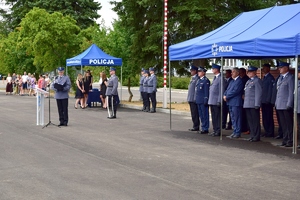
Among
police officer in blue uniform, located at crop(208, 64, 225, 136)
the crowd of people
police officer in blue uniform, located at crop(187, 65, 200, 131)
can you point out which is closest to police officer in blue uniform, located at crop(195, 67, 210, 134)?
police officer in blue uniform, located at crop(187, 65, 200, 131)

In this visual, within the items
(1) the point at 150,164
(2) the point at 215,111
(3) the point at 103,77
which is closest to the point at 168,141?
(2) the point at 215,111

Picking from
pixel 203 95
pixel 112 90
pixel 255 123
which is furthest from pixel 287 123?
pixel 112 90

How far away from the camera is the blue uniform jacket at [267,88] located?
45.6 feet

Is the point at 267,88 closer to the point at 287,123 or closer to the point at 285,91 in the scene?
the point at 285,91

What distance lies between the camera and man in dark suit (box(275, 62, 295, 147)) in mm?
12102

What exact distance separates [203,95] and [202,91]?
0.12 meters

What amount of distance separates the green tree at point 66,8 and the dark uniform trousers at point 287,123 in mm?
42702

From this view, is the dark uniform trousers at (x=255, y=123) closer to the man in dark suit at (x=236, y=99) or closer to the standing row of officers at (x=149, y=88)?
the man in dark suit at (x=236, y=99)

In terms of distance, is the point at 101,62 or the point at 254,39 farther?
the point at 101,62

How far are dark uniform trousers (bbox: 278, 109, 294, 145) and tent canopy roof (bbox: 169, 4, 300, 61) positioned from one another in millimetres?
1553

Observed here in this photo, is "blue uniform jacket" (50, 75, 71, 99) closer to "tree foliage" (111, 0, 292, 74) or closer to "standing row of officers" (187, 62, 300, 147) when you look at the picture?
"standing row of officers" (187, 62, 300, 147)

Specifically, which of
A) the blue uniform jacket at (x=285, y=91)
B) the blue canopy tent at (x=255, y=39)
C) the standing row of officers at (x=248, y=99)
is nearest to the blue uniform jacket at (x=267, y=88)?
the standing row of officers at (x=248, y=99)

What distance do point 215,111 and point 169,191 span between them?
6998 mm

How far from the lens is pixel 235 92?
547 inches
